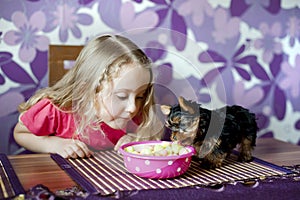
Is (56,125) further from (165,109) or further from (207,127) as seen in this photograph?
(207,127)

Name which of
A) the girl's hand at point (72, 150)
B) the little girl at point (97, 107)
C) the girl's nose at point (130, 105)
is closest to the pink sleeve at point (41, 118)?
the little girl at point (97, 107)

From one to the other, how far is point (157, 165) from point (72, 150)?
331 millimetres

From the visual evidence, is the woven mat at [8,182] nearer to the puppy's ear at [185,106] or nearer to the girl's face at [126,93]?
the girl's face at [126,93]

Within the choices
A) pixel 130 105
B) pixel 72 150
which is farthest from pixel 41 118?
pixel 130 105

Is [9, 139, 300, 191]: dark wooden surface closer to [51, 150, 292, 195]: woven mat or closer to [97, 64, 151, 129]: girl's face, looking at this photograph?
[51, 150, 292, 195]: woven mat

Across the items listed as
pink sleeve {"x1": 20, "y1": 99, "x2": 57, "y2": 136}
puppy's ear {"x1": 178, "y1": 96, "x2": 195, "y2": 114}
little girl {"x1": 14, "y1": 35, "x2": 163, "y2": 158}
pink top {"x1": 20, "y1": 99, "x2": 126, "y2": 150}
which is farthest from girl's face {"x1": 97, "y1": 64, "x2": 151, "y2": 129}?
pink sleeve {"x1": 20, "y1": 99, "x2": 57, "y2": 136}

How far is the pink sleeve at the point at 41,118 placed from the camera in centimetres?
144

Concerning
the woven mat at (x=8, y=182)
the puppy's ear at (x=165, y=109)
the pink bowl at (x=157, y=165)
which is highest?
the puppy's ear at (x=165, y=109)

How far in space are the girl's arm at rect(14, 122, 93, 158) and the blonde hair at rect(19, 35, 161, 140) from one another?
0.31 feet

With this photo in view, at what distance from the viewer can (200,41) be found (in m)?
2.10

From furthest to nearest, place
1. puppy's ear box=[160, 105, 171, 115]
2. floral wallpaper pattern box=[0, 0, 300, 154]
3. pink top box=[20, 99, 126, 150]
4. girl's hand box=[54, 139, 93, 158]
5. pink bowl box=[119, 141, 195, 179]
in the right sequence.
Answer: floral wallpaper pattern box=[0, 0, 300, 154] < pink top box=[20, 99, 126, 150] < girl's hand box=[54, 139, 93, 158] < puppy's ear box=[160, 105, 171, 115] < pink bowl box=[119, 141, 195, 179]

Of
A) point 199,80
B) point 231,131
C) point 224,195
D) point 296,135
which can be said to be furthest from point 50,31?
point 296,135

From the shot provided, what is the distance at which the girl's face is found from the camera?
109cm

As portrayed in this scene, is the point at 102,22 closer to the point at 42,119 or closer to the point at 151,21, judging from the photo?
the point at 151,21
